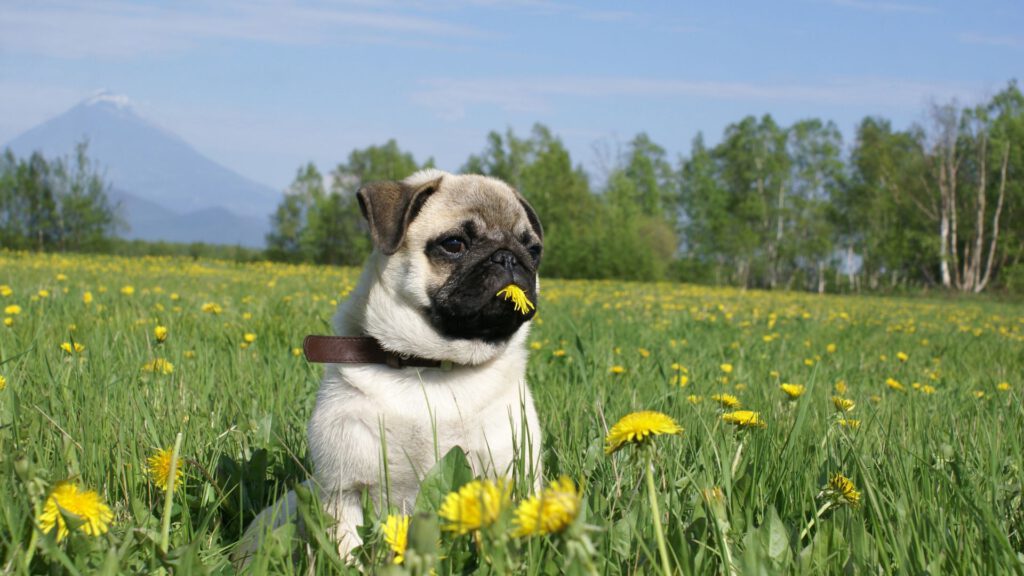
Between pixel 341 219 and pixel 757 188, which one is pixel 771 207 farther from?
pixel 341 219

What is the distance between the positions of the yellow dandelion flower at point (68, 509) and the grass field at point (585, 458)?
1cm

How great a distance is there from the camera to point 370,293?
3.13 metres

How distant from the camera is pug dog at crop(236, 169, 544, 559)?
2.64 m

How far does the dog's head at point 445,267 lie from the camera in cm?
306

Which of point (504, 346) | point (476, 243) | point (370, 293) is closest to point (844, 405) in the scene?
point (504, 346)

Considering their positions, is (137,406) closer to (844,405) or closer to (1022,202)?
(844,405)

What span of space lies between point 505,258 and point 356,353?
775 millimetres

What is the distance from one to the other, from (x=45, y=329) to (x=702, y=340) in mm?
5804

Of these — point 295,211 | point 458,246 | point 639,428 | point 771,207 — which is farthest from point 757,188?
point 639,428

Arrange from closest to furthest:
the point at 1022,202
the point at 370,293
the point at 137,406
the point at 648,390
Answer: the point at 370,293 < the point at 137,406 < the point at 648,390 < the point at 1022,202

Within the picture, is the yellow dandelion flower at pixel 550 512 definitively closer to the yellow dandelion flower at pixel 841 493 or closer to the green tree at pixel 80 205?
the yellow dandelion flower at pixel 841 493

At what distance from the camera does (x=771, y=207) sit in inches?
2419

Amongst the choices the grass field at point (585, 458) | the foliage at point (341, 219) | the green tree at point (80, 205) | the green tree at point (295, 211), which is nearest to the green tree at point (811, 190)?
the foliage at point (341, 219)

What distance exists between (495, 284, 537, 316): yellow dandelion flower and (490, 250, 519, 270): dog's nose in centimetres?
21
